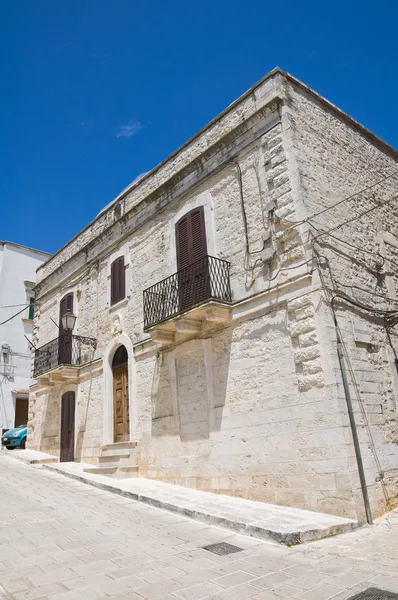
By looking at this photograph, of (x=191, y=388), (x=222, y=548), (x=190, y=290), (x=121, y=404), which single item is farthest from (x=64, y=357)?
(x=222, y=548)

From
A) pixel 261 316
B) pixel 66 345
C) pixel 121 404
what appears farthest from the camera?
pixel 66 345

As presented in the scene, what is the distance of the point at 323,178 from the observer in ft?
29.0

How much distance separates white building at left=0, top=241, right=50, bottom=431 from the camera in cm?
2034

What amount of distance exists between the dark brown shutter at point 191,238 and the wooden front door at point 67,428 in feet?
20.5

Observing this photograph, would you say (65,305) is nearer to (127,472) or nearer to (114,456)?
(114,456)

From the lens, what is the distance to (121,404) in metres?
11.6

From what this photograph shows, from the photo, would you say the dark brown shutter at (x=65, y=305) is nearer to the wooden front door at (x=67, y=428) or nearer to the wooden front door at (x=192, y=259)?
the wooden front door at (x=67, y=428)

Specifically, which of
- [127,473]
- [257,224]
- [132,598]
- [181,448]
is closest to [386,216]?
[257,224]

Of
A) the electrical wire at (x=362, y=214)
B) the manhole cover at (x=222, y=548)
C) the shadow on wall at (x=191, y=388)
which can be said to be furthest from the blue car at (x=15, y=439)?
the electrical wire at (x=362, y=214)

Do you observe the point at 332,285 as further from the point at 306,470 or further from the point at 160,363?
the point at 160,363

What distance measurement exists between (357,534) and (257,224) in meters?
5.51

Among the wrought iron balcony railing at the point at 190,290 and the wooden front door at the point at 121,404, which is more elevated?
the wrought iron balcony railing at the point at 190,290

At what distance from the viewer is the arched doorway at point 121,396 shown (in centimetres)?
1137

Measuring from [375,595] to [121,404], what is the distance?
8.65m
